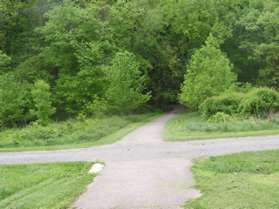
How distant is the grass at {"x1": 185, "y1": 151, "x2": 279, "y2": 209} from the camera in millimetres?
8445

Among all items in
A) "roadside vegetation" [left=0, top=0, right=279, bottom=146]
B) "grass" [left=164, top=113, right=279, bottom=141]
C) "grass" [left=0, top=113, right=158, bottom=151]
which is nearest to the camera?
"grass" [left=164, top=113, right=279, bottom=141]

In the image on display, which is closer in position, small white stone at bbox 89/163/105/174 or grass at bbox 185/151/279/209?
grass at bbox 185/151/279/209

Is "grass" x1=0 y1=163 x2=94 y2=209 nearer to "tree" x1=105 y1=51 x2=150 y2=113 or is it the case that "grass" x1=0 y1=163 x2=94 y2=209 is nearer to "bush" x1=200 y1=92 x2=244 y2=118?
"bush" x1=200 y1=92 x2=244 y2=118

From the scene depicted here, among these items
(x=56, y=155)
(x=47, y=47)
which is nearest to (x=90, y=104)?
(x=47, y=47)

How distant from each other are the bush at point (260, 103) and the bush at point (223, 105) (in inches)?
41.3

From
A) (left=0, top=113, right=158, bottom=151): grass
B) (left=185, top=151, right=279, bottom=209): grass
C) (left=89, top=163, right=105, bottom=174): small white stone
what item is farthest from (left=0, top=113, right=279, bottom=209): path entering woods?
(left=0, top=113, right=158, bottom=151): grass

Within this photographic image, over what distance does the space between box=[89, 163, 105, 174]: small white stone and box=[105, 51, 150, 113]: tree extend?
18.5 m

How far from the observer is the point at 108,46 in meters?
41.2

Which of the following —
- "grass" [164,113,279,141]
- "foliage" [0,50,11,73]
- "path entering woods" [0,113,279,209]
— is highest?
"foliage" [0,50,11,73]

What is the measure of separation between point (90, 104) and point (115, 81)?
6130mm

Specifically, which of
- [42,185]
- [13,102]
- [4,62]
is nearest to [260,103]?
[42,185]

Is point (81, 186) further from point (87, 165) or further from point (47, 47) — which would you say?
point (47, 47)

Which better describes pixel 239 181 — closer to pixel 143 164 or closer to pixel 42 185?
pixel 143 164

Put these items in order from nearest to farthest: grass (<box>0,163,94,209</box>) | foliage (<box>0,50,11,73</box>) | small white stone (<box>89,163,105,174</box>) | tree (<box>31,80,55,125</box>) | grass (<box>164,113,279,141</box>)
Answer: grass (<box>0,163,94,209</box>), small white stone (<box>89,163,105,174</box>), grass (<box>164,113,279,141</box>), tree (<box>31,80,55,125</box>), foliage (<box>0,50,11,73</box>)
